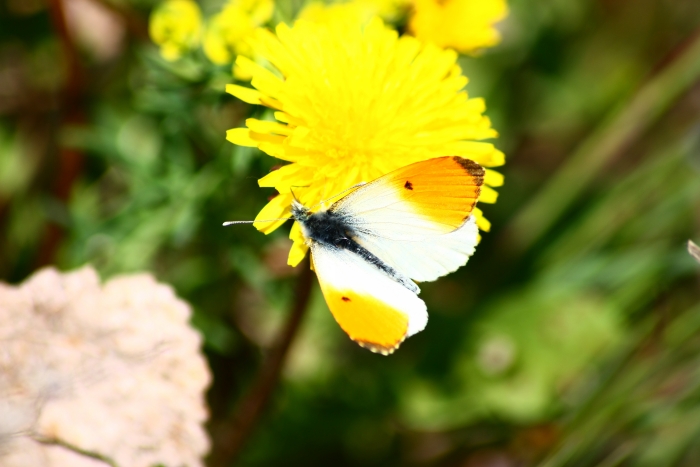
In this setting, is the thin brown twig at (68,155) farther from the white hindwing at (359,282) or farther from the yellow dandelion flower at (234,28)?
the white hindwing at (359,282)

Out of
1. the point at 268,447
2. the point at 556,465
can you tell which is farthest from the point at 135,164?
the point at 556,465

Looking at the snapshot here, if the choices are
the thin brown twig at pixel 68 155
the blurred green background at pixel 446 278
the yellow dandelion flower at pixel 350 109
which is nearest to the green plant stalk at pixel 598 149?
the blurred green background at pixel 446 278

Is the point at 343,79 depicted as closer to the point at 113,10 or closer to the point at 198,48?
the point at 198,48

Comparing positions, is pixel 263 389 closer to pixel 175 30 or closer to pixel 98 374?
pixel 98 374

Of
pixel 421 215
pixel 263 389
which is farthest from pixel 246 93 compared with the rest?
pixel 263 389

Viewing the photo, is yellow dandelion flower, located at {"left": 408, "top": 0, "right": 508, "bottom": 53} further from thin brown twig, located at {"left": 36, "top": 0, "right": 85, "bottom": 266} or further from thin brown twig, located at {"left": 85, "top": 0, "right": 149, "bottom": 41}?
thin brown twig, located at {"left": 36, "top": 0, "right": 85, "bottom": 266}
